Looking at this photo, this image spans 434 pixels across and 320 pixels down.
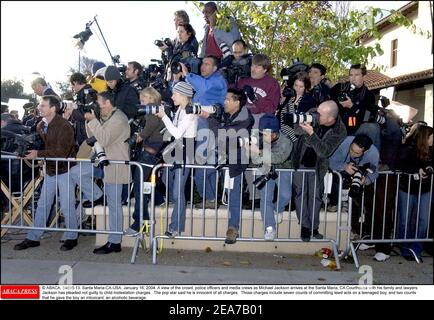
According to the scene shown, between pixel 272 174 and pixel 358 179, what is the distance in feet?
3.57

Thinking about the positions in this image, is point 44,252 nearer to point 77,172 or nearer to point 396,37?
point 77,172

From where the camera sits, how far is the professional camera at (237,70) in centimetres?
646

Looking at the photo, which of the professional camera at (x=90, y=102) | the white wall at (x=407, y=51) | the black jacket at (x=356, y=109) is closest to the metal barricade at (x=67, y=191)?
the professional camera at (x=90, y=102)

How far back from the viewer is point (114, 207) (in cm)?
565

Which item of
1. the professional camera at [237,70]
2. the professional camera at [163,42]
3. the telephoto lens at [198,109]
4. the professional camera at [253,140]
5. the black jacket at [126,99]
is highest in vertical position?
the professional camera at [163,42]

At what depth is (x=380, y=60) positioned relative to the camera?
20719 millimetres

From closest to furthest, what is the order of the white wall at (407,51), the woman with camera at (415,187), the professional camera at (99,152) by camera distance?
1. the professional camera at (99,152)
2. the woman with camera at (415,187)
3. the white wall at (407,51)

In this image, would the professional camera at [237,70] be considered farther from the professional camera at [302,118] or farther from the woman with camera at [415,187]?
the woman with camera at [415,187]

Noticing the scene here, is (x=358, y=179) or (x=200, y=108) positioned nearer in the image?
(x=200, y=108)

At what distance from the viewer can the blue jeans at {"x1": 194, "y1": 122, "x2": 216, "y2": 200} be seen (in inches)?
219

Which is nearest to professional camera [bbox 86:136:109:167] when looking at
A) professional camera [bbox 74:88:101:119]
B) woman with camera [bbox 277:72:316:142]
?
professional camera [bbox 74:88:101:119]

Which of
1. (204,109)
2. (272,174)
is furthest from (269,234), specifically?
(204,109)

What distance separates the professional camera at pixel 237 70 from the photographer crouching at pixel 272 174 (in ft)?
4.33

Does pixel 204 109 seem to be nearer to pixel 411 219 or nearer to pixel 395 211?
pixel 395 211
